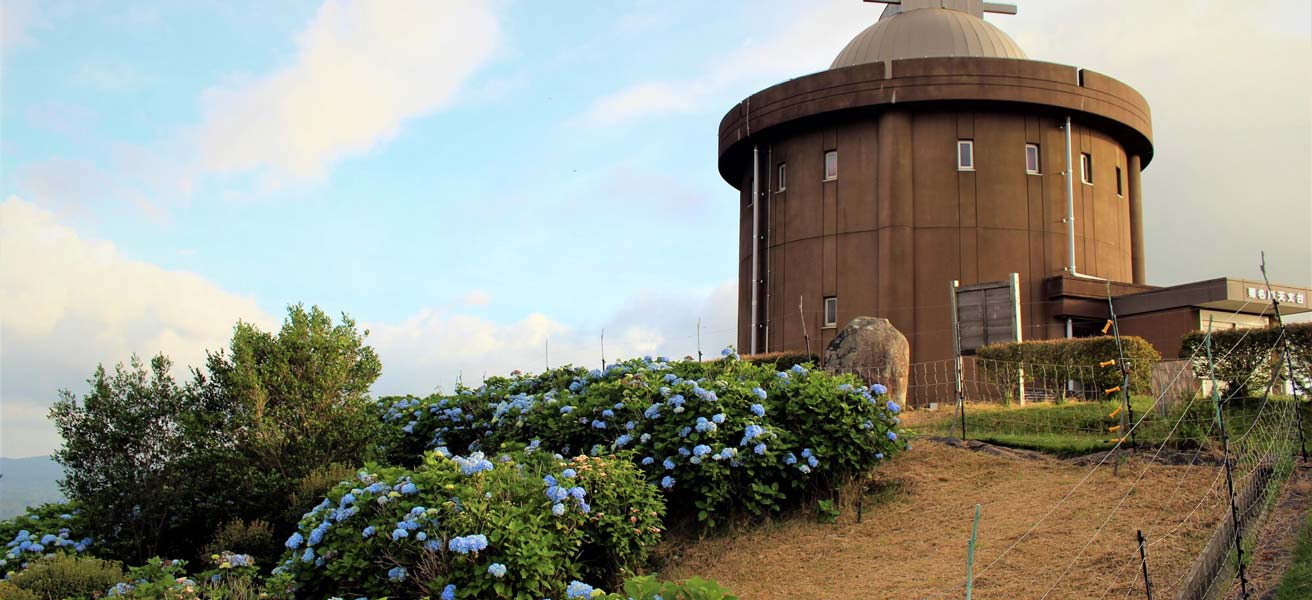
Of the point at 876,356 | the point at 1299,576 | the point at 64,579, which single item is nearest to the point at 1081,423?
the point at 876,356

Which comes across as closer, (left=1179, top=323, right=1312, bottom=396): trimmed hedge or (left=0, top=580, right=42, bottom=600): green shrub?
(left=0, top=580, right=42, bottom=600): green shrub

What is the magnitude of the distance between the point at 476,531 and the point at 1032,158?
64.3 feet

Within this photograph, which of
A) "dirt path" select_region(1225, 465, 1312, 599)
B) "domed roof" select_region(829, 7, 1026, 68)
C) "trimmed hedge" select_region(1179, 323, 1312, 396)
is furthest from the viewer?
"domed roof" select_region(829, 7, 1026, 68)

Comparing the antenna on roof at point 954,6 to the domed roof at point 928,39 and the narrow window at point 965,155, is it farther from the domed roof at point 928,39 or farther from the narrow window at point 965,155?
the narrow window at point 965,155

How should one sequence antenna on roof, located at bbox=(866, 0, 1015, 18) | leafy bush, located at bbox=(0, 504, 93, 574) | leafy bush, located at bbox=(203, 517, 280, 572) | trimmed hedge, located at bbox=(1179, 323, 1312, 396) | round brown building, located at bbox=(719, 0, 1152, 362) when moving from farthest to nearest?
antenna on roof, located at bbox=(866, 0, 1015, 18)
round brown building, located at bbox=(719, 0, 1152, 362)
trimmed hedge, located at bbox=(1179, 323, 1312, 396)
leafy bush, located at bbox=(203, 517, 280, 572)
leafy bush, located at bbox=(0, 504, 93, 574)

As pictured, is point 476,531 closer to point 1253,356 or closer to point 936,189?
point 1253,356

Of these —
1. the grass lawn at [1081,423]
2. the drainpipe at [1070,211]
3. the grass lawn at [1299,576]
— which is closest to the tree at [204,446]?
the grass lawn at [1081,423]

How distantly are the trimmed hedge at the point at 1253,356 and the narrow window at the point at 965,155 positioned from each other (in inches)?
389

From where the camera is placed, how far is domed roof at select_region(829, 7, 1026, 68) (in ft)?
85.6

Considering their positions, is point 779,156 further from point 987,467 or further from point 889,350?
point 987,467

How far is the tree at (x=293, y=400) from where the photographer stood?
11.5 m

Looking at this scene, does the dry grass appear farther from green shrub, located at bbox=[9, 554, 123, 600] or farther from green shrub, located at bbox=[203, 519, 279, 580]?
green shrub, located at bbox=[9, 554, 123, 600]

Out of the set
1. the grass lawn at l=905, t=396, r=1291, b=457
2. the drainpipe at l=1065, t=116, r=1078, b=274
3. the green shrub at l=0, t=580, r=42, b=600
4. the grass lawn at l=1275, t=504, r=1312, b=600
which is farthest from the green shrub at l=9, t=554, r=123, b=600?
the drainpipe at l=1065, t=116, r=1078, b=274

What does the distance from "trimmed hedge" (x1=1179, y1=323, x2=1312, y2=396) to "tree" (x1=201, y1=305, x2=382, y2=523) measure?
10.4m
